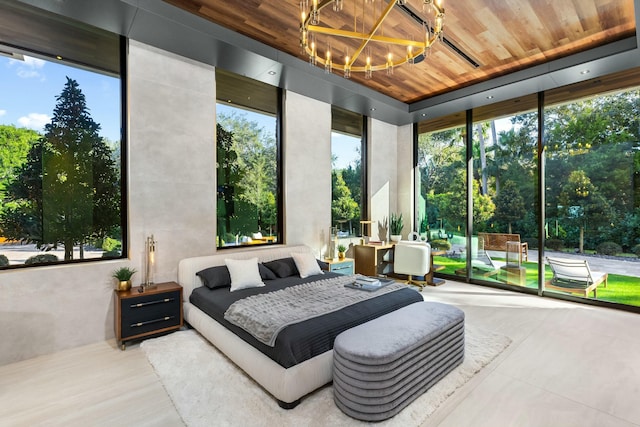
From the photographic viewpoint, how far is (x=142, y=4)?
282 cm

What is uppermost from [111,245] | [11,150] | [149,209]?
[11,150]

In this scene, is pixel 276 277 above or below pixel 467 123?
below

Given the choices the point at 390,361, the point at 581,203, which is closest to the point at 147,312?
the point at 390,361

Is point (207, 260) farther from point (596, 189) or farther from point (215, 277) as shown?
point (596, 189)

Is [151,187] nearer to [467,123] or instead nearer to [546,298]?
[467,123]

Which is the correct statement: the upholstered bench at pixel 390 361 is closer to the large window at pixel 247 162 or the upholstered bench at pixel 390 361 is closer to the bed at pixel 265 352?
the bed at pixel 265 352

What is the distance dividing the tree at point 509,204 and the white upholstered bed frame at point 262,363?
4.40 m

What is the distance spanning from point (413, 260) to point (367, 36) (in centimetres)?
381

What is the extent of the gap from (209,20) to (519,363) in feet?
15.0

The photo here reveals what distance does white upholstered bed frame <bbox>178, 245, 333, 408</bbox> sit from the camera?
2.15 m

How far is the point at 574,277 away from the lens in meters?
4.64

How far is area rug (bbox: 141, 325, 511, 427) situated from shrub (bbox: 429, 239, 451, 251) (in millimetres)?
3131

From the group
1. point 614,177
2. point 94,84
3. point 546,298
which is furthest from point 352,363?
point 614,177

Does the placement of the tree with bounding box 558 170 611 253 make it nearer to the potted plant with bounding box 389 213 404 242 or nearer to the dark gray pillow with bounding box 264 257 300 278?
the potted plant with bounding box 389 213 404 242
